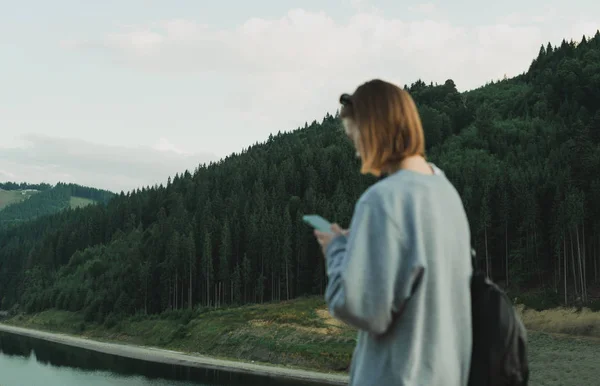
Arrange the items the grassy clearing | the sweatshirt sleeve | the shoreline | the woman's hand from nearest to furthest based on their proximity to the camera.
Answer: the sweatshirt sleeve < the woman's hand < the grassy clearing < the shoreline

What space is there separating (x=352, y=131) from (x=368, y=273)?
68cm

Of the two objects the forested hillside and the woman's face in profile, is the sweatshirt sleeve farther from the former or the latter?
the forested hillside

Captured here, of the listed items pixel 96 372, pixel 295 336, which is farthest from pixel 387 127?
pixel 96 372

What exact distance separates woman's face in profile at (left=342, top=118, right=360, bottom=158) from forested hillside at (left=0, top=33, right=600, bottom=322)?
164 ft

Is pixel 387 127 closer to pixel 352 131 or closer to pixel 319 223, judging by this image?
pixel 352 131

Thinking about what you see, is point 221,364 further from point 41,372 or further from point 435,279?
point 435,279

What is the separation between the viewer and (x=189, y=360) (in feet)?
192

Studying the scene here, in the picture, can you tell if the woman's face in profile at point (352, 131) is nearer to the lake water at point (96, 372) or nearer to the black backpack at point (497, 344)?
the black backpack at point (497, 344)

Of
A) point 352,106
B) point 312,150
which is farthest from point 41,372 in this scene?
point 312,150

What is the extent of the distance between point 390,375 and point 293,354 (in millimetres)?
53799

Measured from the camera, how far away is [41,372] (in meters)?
55.1

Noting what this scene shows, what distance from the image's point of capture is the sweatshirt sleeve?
2281 millimetres

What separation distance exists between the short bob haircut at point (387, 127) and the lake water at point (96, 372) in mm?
45421

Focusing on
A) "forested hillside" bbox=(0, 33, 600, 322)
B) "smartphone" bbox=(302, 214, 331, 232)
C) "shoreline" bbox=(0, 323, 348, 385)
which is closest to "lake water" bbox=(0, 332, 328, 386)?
"shoreline" bbox=(0, 323, 348, 385)
